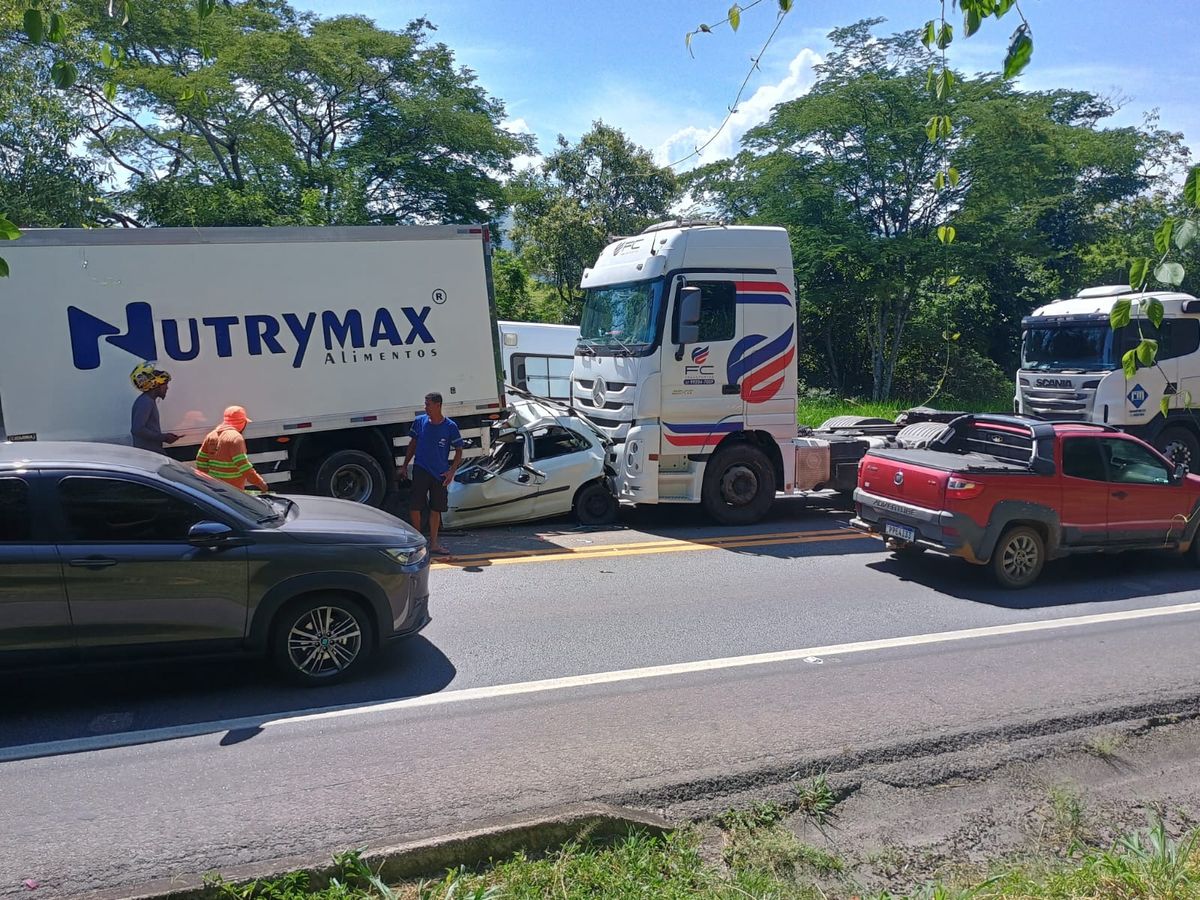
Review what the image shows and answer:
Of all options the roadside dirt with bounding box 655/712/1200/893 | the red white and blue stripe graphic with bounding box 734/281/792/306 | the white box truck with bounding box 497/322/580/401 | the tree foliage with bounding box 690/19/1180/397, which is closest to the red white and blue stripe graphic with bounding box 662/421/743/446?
the red white and blue stripe graphic with bounding box 734/281/792/306

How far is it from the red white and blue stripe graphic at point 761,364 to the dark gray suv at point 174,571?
578 centimetres

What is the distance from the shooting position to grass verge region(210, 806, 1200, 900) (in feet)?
11.6

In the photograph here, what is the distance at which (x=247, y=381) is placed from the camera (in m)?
10.3

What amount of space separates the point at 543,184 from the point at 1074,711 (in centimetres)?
2617

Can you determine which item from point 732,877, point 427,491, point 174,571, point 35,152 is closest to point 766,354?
point 427,491

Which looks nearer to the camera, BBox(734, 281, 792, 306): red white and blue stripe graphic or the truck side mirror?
the truck side mirror

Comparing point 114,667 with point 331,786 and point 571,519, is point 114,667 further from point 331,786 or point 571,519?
point 571,519

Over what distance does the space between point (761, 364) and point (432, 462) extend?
4.12 m

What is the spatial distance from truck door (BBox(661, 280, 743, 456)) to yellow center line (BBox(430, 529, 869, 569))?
1.18 metres

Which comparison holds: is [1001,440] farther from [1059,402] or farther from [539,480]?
[1059,402]

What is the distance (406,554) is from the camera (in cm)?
600

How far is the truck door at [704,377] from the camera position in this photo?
10.6 m

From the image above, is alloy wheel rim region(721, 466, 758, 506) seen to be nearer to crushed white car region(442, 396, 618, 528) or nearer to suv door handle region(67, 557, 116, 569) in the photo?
crushed white car region(442, 396, 618, 528)

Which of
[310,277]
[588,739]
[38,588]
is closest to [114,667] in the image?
[38,588]
